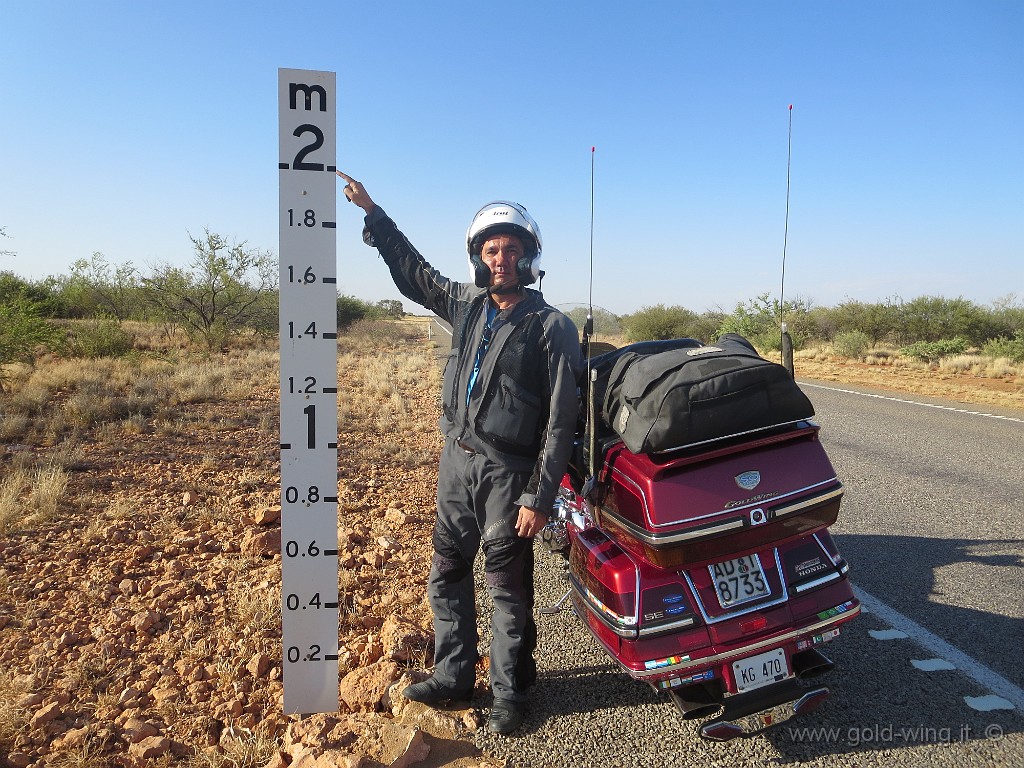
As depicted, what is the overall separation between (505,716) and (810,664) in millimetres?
1278

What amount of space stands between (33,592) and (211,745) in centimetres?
242

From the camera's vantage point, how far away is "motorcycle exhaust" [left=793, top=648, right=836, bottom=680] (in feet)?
8.51

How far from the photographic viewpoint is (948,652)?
3.32 m

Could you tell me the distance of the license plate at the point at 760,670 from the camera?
2445 mm

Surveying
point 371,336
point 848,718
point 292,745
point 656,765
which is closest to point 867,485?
point 848,718

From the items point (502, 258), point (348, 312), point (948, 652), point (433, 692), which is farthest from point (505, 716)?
point (348, 312)

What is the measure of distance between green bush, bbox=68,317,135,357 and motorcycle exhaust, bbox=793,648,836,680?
20.3m

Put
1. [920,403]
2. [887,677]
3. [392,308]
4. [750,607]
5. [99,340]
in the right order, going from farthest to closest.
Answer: [392,308]
[99,340]
[920,403]
[887,677]
[750,607]

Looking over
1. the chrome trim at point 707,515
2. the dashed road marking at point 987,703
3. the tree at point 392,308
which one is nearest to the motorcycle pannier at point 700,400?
the chrome trim at point 707,515

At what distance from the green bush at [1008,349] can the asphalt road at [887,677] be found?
1955cm

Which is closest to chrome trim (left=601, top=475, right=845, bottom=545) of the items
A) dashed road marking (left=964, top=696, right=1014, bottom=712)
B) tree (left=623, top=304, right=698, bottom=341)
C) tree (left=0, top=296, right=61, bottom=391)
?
dashed road marking (left=964, top=696, right=1014, bottom=712)

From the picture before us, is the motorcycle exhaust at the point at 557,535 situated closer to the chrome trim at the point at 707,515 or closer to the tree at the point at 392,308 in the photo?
the chrome trim at the point at 707,515

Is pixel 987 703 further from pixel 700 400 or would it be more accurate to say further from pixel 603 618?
pixel 700 400

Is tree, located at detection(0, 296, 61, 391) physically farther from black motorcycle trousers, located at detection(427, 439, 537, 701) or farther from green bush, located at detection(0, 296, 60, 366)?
black motorcycle trousers, located at detection(427, 439, 537, 701)
